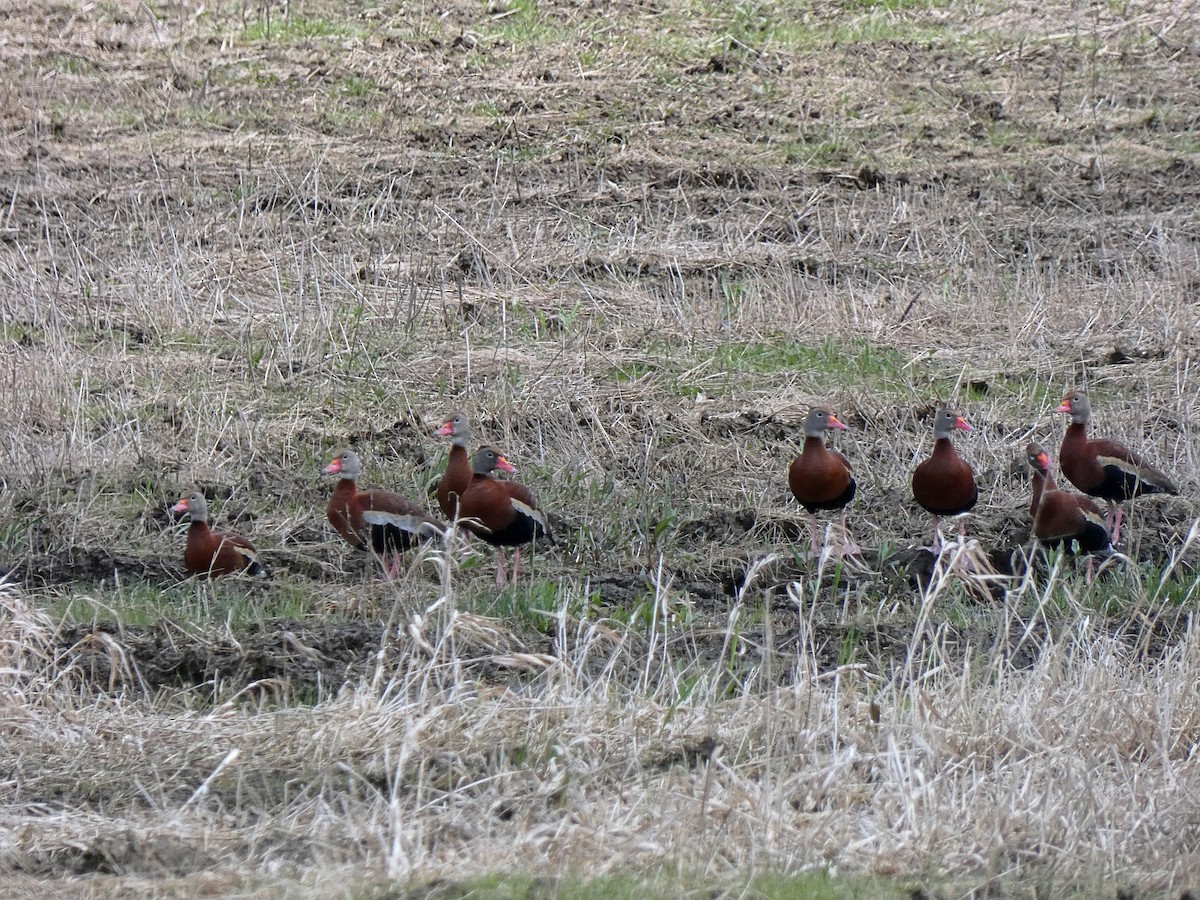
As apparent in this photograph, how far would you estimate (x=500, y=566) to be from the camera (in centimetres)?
693

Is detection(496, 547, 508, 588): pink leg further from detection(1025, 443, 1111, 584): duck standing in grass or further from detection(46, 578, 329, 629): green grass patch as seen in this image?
detection(1025, 443, 1111, 584): duck standing in grass

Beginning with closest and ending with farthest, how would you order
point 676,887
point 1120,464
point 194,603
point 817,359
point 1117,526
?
point 676,887
point 194,603
point 1120,464
point 1117,526
point 817,359

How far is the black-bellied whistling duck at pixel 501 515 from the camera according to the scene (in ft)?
22.2

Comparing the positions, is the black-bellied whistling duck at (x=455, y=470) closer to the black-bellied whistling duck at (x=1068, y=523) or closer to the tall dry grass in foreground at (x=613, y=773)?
the tall dry grass in foreground at (x=613, y=773)

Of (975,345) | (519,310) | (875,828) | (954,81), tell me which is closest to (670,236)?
(519,310)

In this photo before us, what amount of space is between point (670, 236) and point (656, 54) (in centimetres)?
387

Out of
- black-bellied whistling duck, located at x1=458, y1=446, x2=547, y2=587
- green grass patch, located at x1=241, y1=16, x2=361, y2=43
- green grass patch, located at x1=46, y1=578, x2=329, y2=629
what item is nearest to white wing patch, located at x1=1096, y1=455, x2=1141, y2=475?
black-bellied whistling duck, located at x1=458, y1=446, x2=547, y2=587

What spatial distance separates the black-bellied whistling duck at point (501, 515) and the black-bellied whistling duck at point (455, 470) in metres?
0.26

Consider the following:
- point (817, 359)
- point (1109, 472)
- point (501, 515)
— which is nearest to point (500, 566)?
point (501, 515)

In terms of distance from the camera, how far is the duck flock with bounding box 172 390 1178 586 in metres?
6.73

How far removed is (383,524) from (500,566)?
560mm

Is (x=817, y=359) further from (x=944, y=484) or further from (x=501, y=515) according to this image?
(x=501, y=515)

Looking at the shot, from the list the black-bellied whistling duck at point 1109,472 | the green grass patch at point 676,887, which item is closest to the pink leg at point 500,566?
the black-bellied whistling duck at point 1109,472

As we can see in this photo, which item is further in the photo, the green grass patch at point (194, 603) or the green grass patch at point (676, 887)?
the green grass patch at point (194, 603)
